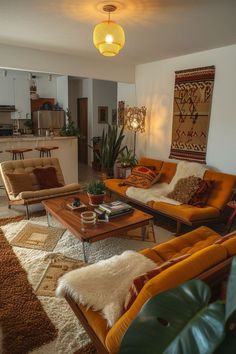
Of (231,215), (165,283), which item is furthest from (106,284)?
(231,215)

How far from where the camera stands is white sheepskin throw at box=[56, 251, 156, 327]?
145cm

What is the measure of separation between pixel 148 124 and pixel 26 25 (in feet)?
9.45

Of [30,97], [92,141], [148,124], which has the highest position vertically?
[30,97]

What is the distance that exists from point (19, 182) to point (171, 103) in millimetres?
2931

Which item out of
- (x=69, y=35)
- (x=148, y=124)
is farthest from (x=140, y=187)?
(x=69, y=35)

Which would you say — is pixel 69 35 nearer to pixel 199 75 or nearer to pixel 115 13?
pixel 115 13

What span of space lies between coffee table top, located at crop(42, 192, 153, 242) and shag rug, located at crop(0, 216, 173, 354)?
12.2 inches

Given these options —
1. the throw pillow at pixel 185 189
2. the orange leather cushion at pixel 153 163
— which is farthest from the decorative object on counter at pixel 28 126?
the throw pillow at pixel 185 189

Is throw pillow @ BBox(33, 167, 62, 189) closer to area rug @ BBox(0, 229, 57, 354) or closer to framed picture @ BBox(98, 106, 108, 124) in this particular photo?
area rug @ BBox(0, 229, 57, 354)

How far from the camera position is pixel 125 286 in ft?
5.09

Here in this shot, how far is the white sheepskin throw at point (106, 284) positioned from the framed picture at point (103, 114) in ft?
20.4

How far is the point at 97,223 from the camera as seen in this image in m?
2.81

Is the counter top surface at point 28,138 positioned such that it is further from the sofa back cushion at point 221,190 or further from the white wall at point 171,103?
the sofa back cushion at point 221,190

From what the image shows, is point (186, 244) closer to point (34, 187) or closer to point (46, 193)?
point (46, 193)
